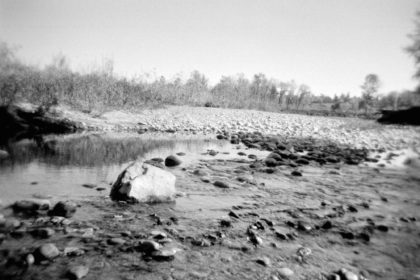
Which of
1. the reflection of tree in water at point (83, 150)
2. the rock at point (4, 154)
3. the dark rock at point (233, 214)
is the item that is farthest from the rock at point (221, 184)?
the rock at point (4, 154)

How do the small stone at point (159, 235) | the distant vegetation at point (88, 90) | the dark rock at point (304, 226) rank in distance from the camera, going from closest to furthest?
1. the small stone at point (159, 235)
2. the dark rock at point (304, 226)
3. the distant vegetation at point (88, 90)

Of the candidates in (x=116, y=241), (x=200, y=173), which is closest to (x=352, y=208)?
(x=200, y=173)

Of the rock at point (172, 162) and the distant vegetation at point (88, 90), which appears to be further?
the distant vegetation at point (88, 90)

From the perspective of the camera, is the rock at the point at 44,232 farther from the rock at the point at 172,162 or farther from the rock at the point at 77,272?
the rock at the point at 172,162

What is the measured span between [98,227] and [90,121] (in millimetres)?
8877

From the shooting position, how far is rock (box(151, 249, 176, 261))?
206 centimetres

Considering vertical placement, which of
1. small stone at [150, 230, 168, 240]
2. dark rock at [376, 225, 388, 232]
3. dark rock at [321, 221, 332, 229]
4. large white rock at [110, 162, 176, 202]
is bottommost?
dark rock at [376, 225, 388, 232]

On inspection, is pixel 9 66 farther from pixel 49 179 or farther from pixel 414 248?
pixel 414 248

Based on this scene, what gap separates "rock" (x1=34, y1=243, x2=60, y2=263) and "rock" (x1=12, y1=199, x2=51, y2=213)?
0.98 m

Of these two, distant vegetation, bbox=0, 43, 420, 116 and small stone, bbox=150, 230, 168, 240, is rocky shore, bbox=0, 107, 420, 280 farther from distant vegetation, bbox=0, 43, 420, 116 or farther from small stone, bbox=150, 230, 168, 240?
distant vegetation, bbox=0, 43, 420, 116

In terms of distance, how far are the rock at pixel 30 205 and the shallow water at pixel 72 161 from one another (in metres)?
0.33

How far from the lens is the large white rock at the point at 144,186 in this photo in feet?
10.7

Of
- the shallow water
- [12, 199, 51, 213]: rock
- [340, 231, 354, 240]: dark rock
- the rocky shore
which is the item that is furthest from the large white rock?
[340, 231, 354, 240]: dark rock

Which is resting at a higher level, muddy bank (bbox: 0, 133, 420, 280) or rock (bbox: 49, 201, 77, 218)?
rock (bbox: 49, 201, 77, 218)
